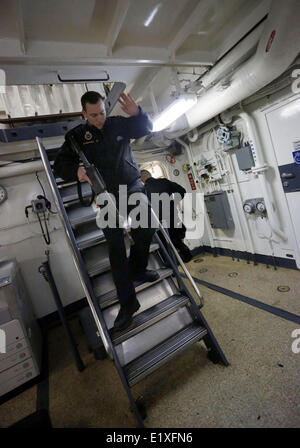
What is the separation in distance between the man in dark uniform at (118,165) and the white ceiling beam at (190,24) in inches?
38.1

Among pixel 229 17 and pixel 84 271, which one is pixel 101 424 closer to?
pixel 84 271

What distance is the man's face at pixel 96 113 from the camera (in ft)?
5.70

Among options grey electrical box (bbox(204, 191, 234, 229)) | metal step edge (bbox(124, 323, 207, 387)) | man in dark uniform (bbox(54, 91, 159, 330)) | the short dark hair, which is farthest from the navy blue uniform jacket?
grey electrical box (bbox(204, 191, 234, 229))

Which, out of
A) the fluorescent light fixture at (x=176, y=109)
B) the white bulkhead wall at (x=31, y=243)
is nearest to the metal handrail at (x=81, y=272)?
the fluorescent light fixture at (x=176, y=109)

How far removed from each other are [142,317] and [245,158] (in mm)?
3202

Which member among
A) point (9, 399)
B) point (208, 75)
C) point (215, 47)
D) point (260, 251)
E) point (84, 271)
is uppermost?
point (215, 47)

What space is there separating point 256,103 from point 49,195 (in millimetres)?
4052

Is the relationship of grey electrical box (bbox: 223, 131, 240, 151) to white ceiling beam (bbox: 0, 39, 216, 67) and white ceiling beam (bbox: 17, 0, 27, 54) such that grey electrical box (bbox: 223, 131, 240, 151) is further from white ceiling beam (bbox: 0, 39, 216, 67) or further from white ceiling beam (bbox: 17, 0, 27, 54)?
white ceiling beam (bbox: 17, 0, 27, 54)

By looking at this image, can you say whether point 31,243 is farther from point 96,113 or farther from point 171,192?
point 96,113

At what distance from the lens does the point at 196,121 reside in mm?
3713

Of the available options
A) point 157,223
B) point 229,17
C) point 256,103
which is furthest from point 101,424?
point 256,103

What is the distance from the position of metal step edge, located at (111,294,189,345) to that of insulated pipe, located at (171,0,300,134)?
2643 millimetres

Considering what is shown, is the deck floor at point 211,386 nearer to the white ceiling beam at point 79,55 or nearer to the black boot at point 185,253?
the black boot at point 185,253

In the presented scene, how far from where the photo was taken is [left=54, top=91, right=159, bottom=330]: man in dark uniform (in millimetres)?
1766
